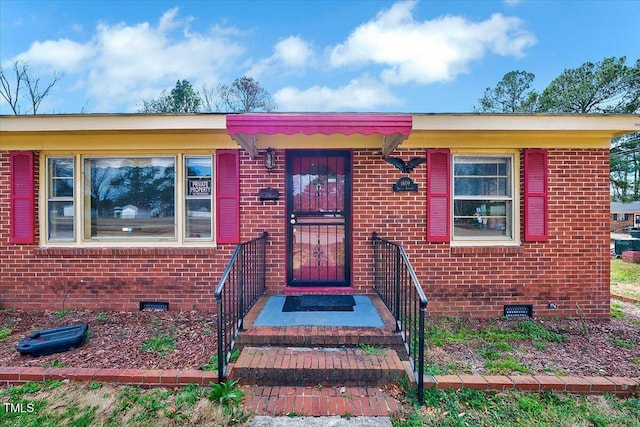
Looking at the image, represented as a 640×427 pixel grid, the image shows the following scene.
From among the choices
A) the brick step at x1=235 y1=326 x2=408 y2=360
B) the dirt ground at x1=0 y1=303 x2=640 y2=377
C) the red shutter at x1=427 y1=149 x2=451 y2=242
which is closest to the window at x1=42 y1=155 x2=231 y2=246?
the dirt ground at x1=0 y1=303 x2=640 y2=377

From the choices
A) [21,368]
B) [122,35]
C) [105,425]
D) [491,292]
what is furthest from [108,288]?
[122,35]

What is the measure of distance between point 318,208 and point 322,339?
2.01 meters

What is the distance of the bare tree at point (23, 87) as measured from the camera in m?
18.5

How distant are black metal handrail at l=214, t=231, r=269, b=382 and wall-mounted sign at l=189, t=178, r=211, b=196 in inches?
41.5

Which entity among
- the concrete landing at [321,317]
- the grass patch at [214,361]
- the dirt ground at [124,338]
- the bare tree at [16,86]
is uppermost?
the bare tree at [16,86]

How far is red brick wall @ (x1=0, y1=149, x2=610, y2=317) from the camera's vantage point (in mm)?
4426

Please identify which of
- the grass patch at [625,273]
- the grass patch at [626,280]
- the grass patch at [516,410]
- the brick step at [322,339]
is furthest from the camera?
the grass patch at [625,273]

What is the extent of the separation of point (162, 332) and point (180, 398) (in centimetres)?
146

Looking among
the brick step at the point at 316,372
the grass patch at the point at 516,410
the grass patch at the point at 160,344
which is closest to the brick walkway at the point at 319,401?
the brick step at the point at 316,372

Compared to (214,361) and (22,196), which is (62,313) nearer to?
(22,196)

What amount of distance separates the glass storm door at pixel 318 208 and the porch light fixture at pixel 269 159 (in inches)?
9.7

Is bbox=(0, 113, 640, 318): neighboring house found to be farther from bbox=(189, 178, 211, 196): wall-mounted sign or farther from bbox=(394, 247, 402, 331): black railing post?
bbox=(394, 247, 402, 331): black railing post

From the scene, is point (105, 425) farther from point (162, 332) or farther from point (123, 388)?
point (162, 332)

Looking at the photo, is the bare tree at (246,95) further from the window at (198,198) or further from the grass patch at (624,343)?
the grass patch at (624,343)
